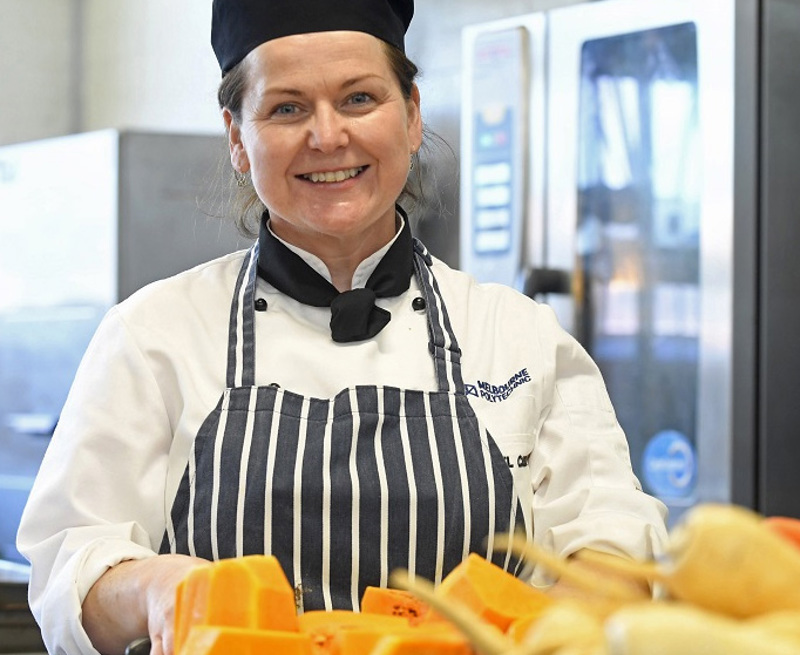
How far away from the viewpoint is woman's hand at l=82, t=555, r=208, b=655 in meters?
1.17

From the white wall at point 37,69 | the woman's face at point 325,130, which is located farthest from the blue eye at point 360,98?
the white wall at point 37,69

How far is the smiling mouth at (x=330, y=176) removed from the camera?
153 cm

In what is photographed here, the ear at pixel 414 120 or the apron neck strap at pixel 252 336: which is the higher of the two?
the ear at pixel 414 120

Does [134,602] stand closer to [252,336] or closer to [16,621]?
[252,336]

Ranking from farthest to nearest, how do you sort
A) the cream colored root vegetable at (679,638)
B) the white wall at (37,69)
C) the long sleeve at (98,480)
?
the white wall at (37,69) → the long sleeve at (98,480) → the cream colored root vegetable at (679,638)

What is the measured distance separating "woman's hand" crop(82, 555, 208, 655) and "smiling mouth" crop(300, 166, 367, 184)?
1.56ft

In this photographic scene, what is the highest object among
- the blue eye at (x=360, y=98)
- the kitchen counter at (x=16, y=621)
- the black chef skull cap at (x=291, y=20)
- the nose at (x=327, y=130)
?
the black chef skull cap at (x=291, y=20)

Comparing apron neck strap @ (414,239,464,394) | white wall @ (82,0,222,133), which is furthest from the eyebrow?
white wall @ (82,0,222,133)

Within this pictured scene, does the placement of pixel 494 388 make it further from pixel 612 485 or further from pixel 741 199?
pixel 741 199

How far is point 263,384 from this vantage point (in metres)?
1.50

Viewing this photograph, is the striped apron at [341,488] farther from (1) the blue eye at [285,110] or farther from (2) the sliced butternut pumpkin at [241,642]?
(2) the sliced butternut pumpkin at [241,642]

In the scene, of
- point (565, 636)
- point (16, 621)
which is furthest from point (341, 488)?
point (16, 621)

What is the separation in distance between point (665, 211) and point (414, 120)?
95cm

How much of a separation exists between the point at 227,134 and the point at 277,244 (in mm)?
170
